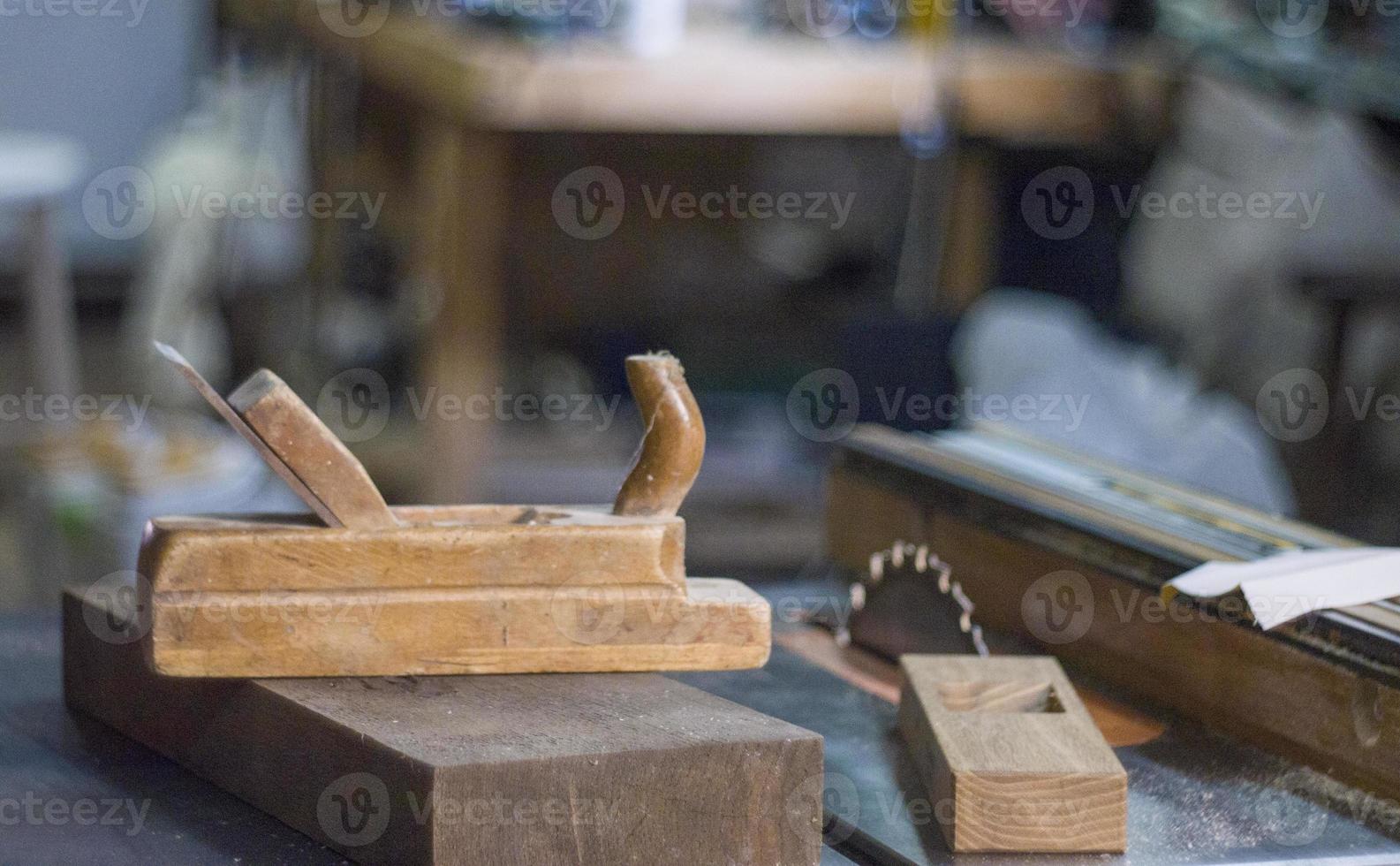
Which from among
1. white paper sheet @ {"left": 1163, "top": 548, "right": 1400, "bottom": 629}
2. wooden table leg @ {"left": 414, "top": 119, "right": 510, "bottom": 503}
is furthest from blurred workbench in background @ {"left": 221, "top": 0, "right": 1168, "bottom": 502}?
white paper sheet @ {"left": 1163, "top": 548, "right": 1400, "bottom": 629}

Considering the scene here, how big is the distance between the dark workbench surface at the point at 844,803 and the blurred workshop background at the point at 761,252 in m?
1.23

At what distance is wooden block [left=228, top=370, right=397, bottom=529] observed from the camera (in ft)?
3.62

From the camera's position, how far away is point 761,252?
4430 millimetres

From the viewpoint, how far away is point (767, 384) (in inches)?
169

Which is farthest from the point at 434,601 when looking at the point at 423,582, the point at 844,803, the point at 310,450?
the point at 844,803

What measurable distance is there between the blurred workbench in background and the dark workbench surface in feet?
6.51

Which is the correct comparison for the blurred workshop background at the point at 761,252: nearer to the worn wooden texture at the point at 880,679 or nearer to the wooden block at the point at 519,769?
the worn wooden texture at the point at 880,679

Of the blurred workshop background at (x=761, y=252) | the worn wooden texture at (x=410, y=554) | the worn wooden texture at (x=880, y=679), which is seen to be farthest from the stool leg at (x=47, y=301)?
the worn wooden texture at (x=410, y=554)

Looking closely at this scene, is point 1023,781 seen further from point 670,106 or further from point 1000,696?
Answer: point 670,106

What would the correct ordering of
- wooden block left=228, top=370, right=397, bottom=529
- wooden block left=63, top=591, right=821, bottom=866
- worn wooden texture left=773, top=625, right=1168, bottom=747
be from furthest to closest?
worn wooden texture left=773, top=625, right=1168, bottom=747, wooden block left=228, top=370, right=397, bottom=529, wooden block left=63, top=591, right=821, bottom=866

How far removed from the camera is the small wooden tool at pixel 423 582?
3.66 feet

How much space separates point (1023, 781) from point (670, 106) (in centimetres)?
237

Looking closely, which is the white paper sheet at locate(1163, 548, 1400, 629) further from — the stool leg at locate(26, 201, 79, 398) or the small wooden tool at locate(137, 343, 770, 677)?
the stool leg at locate(26, 201, 79, 398)

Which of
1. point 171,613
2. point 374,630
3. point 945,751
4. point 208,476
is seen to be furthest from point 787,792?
point 208,476
